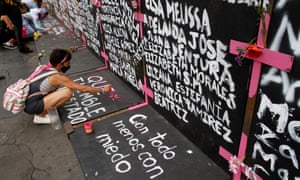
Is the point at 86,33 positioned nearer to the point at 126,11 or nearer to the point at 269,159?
the point at 126,11

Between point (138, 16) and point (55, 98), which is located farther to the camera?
point (55, 98)

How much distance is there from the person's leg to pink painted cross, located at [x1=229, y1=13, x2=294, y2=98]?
281cm

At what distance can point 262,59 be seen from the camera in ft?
6.17

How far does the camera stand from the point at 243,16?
195cm

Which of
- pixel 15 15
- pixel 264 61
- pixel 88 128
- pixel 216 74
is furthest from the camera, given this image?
pixel 15 15

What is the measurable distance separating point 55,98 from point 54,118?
32cm

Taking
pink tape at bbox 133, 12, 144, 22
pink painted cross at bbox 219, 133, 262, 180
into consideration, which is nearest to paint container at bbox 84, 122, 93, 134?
pink tape at bbox 133, 12, 144, 22

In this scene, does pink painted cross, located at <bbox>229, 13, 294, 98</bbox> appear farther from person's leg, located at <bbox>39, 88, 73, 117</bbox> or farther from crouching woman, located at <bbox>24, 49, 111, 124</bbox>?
person's leg, located at <bbox>39, 88, 73, 117</bbox>

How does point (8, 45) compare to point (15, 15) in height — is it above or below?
below

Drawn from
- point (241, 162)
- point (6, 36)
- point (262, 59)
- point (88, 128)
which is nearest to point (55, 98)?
point (88, 128)

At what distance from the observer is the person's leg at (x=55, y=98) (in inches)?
153

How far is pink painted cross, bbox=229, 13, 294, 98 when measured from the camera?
1719 millimetres

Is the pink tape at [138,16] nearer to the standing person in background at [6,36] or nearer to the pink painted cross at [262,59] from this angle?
the pink painted cross at [262,59]

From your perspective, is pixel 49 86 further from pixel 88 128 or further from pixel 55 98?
pixel 88 128
